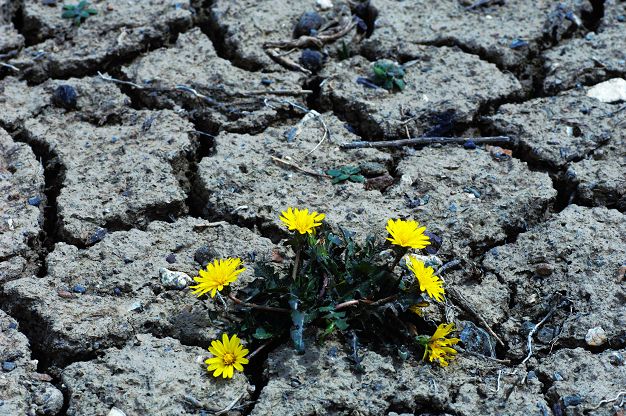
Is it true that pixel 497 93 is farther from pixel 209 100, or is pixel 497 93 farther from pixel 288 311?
pixel 288 311

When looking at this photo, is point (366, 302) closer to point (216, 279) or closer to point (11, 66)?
point (216, 279)

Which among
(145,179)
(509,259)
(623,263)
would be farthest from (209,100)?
(623,263)

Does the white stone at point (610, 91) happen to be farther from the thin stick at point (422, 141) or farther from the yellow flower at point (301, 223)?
the yellow flower at point (301, 223)

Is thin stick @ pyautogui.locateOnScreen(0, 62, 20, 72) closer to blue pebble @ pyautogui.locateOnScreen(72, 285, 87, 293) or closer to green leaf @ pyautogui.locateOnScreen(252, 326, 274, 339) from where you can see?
blue pebble @ pyautogui.locateOnScreen(72, 285, 87, 293)

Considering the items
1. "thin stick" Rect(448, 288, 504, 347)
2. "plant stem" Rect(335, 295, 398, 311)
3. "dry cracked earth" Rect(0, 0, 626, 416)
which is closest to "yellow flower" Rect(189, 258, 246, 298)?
"dry cracked earth" Rect(0, 0, 626, 416)

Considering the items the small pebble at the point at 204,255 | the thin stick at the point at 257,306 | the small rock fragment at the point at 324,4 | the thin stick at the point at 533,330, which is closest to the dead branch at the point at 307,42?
the small rock fragment at the point at 324,4
